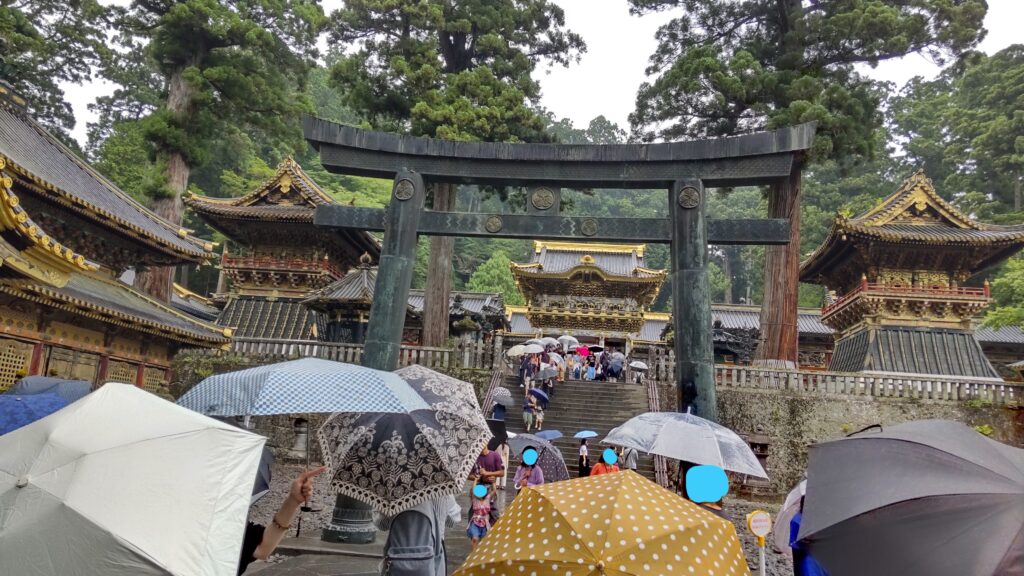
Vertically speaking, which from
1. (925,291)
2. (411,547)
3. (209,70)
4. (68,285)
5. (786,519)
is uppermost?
(209,70)

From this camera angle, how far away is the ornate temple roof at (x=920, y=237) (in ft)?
64.4

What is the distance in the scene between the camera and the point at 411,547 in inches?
150

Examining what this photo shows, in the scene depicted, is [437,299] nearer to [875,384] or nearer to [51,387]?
[875,384]

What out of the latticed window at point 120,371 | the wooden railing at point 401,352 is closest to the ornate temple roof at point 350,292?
the wooden railing at point 401,352

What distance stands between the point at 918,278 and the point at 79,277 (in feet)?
76.1

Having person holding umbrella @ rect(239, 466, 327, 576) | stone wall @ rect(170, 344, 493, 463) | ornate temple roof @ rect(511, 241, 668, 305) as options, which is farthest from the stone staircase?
person holding umbrella @ rect(239, 466, 327, 576)

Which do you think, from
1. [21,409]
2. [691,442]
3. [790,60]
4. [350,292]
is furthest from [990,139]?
[21,409]

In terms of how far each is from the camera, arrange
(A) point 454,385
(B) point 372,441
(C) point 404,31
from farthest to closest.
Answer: (C) point 404,31, (A) point 454,385, (B) point 372,441

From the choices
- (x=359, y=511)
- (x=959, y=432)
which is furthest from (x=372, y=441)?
(x=359, y=511)

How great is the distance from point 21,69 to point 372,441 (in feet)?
83.8

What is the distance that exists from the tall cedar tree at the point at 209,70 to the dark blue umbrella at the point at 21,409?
601 inches

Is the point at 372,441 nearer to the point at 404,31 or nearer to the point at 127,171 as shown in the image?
the point at 404,31

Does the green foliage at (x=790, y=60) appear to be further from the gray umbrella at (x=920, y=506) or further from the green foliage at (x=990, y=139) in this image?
the gray umbrella at (x=920, y=506)

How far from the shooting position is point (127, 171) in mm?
28922
